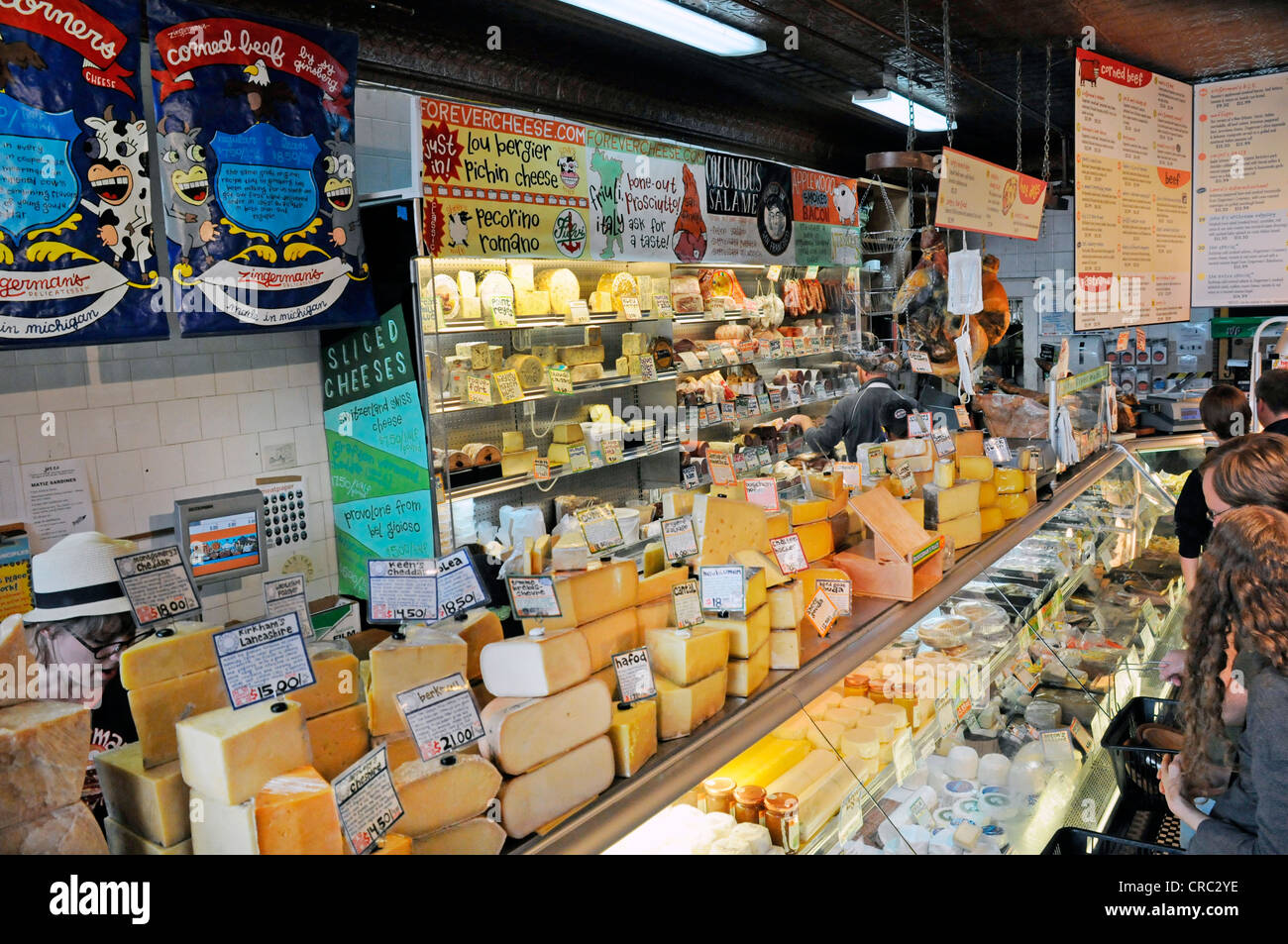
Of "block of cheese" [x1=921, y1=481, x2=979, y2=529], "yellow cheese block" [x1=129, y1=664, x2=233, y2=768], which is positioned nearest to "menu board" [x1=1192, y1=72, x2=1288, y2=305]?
"block of cheese" [x1=921, y1=481, x2=979, y2=529]

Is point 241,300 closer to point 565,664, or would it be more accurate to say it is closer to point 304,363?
point 304,363

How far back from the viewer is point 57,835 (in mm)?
1474

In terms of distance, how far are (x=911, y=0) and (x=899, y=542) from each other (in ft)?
13.9

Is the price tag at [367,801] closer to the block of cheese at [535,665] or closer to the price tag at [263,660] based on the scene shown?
the price tag at [263,660]

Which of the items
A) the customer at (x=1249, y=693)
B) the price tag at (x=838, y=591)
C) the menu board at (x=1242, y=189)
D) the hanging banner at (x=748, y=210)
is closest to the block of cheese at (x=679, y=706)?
the price tag at (x=838, y=591)

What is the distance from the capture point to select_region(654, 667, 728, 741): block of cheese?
214 centimetres

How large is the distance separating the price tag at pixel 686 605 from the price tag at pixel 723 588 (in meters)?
0.05

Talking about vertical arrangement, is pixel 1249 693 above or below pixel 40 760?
below

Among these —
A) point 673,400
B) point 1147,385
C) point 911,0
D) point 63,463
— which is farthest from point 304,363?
point 1147,385

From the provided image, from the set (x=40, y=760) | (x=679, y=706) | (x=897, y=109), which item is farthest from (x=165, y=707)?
(x=897, y=109)

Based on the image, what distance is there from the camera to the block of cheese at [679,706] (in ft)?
7.04

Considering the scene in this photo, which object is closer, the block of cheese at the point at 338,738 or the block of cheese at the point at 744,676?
the block of cheese at the point at 338,738

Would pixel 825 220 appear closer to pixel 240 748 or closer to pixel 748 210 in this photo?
pixel 748 210

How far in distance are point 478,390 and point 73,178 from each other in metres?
2.17
